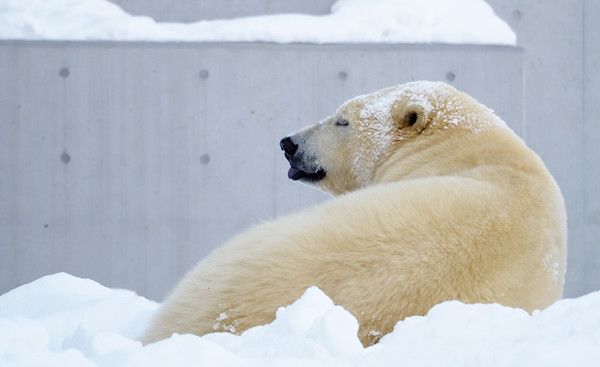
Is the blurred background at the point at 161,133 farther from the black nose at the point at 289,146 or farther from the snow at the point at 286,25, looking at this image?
the black nose at the point at 289,146

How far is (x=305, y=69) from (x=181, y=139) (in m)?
1.28

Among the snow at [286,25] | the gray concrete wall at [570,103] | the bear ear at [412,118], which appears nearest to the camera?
the bear ear at [412,118]

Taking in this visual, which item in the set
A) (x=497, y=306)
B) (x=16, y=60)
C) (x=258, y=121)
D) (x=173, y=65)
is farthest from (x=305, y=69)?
(x=497, y=306)

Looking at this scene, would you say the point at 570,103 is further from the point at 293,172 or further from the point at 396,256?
the point at 396,256

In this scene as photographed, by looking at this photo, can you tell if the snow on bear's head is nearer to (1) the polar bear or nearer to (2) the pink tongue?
(2) the pink tongue

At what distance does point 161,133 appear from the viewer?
6.59m

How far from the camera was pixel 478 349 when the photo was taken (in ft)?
4.36

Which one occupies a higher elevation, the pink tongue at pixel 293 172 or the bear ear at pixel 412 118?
the bear ear at pixel 412 118

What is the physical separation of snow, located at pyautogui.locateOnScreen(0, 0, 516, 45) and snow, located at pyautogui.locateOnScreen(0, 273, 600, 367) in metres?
5.48

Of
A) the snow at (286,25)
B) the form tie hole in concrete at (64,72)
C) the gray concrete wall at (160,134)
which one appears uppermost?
the snow at (286,25)

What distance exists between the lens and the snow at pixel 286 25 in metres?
6.80

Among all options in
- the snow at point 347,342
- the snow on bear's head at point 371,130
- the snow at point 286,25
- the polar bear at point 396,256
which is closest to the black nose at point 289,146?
the snow on bear's head at point 371,130

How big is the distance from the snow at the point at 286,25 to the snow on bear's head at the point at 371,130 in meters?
3.88

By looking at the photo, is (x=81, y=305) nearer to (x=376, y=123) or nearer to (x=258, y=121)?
(x=376, y=123)
